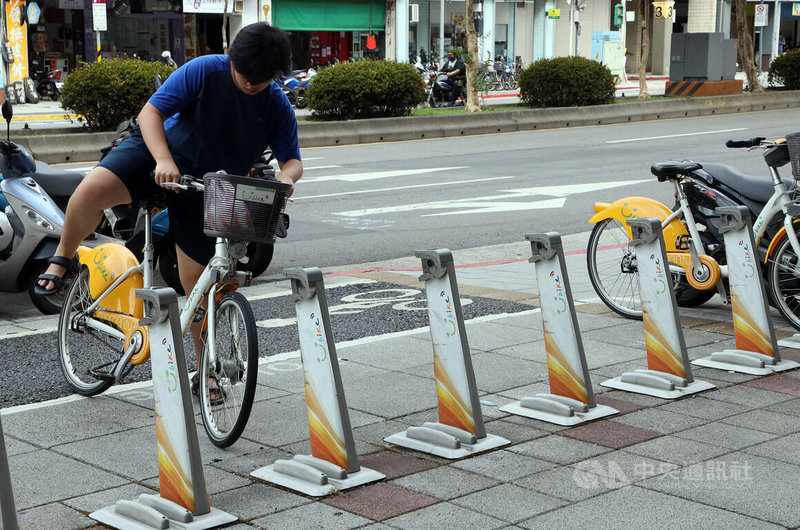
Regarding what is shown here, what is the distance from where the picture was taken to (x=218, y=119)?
4965mm

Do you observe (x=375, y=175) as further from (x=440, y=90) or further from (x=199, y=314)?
(x=440, y=90)

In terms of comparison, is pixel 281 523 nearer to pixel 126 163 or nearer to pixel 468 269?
pixel 126 163

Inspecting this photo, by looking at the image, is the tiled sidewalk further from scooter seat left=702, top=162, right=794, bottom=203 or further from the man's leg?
scooter seat left=702, top=162, right=794, bottom=203

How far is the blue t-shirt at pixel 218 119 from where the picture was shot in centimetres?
489

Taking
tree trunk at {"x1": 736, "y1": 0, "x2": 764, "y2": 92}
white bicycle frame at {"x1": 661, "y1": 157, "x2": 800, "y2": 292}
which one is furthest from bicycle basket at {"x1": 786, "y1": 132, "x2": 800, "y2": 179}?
tree trunk at {"x1": 736, "y1": 0, "x2": 764, "y2": 92}

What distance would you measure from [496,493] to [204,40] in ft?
127

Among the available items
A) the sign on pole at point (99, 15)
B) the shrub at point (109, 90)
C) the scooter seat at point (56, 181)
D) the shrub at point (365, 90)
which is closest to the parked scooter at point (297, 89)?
the sign on pole at point (99, 15)

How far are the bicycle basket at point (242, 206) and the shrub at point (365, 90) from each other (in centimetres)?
1906

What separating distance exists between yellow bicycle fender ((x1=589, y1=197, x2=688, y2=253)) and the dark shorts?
3.01 metres

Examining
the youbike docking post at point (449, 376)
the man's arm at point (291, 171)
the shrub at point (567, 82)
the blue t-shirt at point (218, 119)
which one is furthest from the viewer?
the shrub at point (567, 82)

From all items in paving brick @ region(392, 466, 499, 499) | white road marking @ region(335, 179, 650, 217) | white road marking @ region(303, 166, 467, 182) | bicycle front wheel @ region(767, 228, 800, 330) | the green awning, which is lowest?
paving brick @ region(392, 466, 499, 499)

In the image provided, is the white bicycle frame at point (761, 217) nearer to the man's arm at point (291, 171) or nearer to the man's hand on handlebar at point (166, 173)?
the man's arm at point (291, 171)

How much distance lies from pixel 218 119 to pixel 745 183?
12.2 ft

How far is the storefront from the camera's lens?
40750mm
